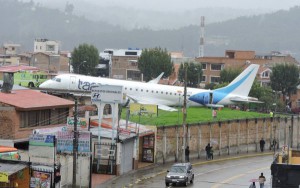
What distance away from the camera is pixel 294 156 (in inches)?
1471

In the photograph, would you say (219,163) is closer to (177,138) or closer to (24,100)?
(177,138)

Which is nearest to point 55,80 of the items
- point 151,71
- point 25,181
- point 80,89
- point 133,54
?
point 80,89

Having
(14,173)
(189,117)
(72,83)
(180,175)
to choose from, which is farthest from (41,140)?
(72,83)

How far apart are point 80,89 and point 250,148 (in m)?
18.9

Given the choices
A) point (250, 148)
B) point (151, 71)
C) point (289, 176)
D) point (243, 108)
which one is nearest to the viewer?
point (289, 176)

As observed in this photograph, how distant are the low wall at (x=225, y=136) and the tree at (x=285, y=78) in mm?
38056

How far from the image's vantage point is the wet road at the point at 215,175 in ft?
158

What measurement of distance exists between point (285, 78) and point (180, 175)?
3265 inches

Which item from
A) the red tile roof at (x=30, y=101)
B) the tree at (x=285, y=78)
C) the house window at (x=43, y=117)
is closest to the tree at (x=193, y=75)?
the tree at (x=285, y=78)

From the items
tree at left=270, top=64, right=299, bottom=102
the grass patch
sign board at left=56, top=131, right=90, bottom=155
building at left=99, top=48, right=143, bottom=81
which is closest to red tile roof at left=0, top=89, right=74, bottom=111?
sign board at left=56, top=131, right=90, bottom=155

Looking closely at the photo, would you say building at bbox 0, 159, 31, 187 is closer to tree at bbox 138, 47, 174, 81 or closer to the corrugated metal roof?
the corrugated metal roof

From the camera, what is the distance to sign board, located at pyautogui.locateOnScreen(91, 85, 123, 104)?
52656 mm

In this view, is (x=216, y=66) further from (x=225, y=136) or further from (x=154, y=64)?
(x=225, y=136)

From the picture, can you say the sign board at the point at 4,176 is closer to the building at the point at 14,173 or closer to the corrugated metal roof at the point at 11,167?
the building at the point at 14,173
